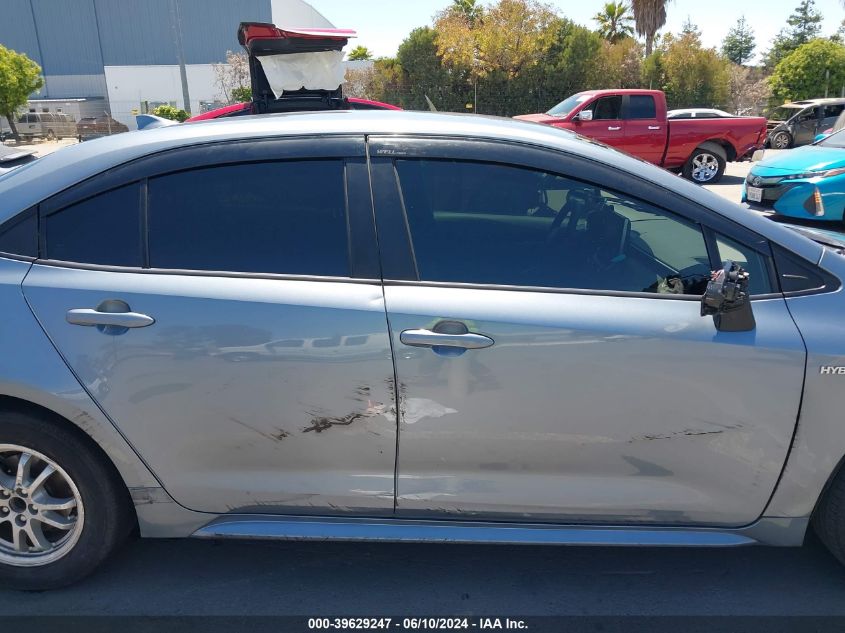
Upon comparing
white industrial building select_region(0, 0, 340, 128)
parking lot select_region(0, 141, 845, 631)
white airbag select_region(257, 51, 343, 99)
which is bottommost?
parking lot select_region(0, 141, 845, 631)

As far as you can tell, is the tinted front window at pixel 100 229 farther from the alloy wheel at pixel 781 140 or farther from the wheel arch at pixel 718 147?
the alloy wheel at pixel 781 140

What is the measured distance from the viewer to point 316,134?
2.39 meters

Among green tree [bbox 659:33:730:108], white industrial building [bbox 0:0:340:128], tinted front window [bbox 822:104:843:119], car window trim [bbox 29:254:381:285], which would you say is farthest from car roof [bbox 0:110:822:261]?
white industrial building [bbox 0:0:340:128]

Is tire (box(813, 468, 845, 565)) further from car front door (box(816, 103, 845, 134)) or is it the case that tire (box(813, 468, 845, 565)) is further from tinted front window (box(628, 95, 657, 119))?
car front door (box(816, 103, 845, 134))

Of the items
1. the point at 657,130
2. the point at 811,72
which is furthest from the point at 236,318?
the point at 811,72

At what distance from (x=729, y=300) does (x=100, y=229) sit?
83.3 inches

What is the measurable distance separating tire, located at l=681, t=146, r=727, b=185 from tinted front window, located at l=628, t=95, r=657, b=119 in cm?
132

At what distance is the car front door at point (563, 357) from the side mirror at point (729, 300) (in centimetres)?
3

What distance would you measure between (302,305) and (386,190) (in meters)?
0.50

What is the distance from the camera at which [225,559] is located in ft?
8.95

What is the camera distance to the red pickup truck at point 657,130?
13.3 metres

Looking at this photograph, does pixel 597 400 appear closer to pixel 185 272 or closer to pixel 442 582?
pixel 442 582

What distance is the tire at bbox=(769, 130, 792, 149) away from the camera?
2138 centimetres

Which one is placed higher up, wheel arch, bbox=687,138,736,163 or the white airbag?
the white airbag
